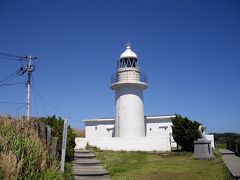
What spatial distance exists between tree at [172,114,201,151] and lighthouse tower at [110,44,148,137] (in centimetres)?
454

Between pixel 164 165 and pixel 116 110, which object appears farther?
pixel 116 110

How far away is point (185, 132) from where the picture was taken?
23.9 meters

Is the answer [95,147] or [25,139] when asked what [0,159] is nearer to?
[25,139]

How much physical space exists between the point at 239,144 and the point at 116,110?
11.0 m

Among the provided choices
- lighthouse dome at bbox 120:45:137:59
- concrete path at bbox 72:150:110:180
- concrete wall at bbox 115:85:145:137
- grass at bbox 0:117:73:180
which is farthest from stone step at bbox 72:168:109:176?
lighthouse dome at bbox 120:45:137:59

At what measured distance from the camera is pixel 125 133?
2817 centimetres

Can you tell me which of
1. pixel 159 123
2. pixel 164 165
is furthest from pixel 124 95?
pixel 164 165

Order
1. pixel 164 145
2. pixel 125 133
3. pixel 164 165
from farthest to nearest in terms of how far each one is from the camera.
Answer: pixel 125 133, pixel 164 145, pixel 164 165

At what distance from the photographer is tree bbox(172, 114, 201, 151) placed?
23.8 metres

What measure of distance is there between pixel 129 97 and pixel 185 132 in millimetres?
6617

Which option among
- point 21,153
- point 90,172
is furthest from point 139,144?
point 21,153

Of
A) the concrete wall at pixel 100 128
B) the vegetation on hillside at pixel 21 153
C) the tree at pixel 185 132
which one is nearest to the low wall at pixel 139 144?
the tree at pixel 185 132

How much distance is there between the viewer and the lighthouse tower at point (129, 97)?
28203mm

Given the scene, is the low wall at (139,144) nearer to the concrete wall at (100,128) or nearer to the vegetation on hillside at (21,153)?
the concrete wall at (100,128)
